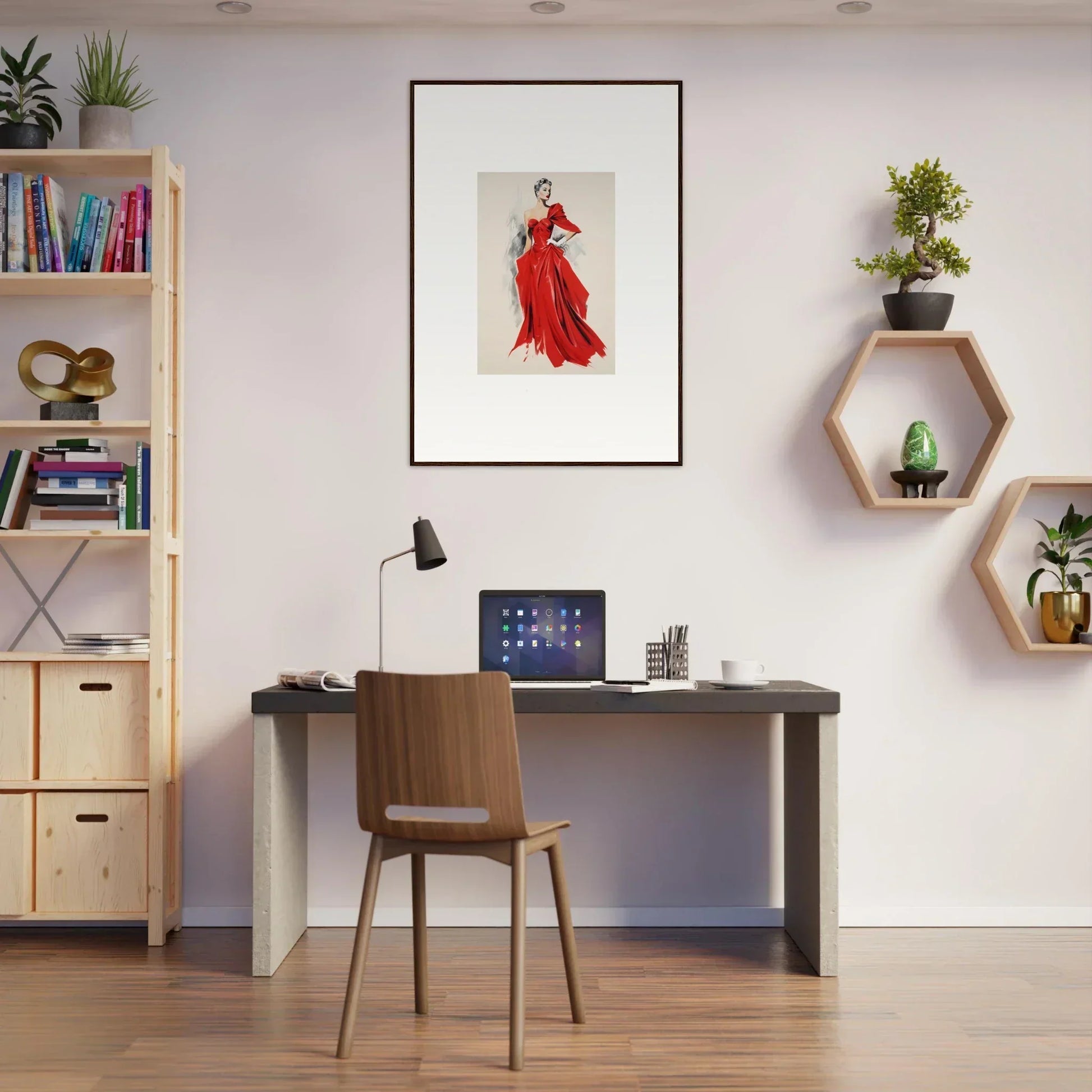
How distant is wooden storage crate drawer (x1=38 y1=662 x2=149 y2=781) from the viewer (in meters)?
3.43

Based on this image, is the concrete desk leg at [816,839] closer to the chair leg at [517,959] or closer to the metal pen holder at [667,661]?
the metal pen holder at [667,661]

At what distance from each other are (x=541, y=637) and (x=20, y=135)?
2200mm

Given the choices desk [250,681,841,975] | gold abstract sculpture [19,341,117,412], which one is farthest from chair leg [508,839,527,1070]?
gold abstract sculpture [19,341,117,412]

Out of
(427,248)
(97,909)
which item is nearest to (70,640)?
(97,909)

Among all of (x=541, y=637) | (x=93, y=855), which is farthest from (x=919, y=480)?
(x=93, y=855)

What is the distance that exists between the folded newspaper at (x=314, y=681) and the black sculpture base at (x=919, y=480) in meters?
1.79

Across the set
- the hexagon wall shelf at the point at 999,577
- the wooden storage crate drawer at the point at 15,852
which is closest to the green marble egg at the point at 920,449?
the hexagon wall shelf at the point at 999,577

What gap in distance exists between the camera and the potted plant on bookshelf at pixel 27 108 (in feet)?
11.5

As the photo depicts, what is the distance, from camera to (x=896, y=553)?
146 inches

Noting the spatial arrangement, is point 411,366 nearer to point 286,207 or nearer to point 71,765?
point 286,207

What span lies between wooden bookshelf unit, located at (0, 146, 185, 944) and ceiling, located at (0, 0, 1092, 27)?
1.73 ft

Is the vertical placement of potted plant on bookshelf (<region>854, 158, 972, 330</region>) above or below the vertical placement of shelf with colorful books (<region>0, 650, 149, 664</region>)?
above

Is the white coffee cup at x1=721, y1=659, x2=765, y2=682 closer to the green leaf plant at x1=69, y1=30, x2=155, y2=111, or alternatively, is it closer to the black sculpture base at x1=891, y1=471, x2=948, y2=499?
the black sculpture base at x1=891, y1=471, x2=948, y2=499

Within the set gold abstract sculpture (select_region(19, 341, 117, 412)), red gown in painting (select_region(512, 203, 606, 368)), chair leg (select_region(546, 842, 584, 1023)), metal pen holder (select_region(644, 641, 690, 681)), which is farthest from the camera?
red gown in painting (select_region(512, 203, 606, 368))
